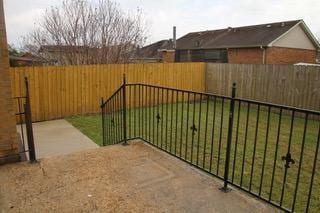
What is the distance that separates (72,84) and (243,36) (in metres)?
12.9

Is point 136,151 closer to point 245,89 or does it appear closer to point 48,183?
point 48,183

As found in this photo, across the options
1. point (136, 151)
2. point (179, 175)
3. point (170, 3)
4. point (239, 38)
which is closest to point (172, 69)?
point (170, 3)

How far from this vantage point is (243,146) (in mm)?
5273

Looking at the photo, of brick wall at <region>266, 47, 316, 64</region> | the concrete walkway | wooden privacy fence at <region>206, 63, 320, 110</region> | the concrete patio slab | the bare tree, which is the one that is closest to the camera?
the concrete patio slab

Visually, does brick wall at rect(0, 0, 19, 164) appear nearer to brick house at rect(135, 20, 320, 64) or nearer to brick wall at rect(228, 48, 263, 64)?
brick house at rect(135, 20, 320, 64)

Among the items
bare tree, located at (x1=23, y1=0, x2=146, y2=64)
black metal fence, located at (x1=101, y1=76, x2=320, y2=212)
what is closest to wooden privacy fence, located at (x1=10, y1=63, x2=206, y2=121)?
bare tree, located at (x1=23, y1=0, x2=146, y2=64)

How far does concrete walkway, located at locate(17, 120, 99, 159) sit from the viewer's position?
5.53 m

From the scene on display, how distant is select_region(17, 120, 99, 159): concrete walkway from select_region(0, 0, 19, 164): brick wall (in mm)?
1823

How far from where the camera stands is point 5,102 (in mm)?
3207

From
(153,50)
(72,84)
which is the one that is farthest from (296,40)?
(72,84)

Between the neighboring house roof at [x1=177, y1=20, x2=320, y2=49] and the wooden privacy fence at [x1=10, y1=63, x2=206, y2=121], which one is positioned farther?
the neighboring house roof at [x1=177, y1=20, x2=320, y2=49]

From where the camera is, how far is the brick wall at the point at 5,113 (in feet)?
10.2

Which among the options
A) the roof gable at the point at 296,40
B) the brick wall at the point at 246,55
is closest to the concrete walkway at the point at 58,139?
the brick wall at the point at 246,55

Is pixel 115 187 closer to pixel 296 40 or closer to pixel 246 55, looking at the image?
pixel 246 55
